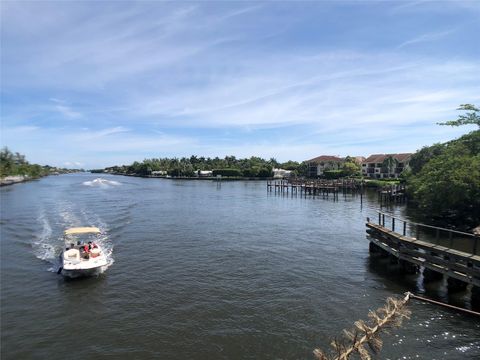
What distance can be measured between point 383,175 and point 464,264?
4727 inches

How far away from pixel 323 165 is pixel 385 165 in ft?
94.7

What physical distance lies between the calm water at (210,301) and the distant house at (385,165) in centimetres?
9893

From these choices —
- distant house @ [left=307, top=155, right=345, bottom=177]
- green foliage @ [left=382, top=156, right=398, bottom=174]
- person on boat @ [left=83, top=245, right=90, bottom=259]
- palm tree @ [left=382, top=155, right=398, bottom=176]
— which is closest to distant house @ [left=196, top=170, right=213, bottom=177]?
distant house @ [left=307, top=155, right=345, bottom=177]

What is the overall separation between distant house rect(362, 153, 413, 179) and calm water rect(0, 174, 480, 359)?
325 feet

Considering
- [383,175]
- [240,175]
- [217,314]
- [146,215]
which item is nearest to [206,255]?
[217,314]

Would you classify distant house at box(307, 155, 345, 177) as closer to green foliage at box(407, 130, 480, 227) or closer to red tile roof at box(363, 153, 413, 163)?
red tile roof at box(363, 153, 413, 163)

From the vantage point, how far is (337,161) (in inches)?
5782

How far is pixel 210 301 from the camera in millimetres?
18031

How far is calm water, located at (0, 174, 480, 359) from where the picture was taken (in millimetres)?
13961

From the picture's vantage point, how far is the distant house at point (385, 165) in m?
122

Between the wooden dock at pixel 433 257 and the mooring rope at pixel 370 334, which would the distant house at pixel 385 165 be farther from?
the mooring rope at pixel 370 334

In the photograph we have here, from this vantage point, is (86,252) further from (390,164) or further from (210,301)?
(390,164)

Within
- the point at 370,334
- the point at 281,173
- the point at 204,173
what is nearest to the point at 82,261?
the point at 370,334

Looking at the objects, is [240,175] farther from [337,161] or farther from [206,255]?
[206,255]
